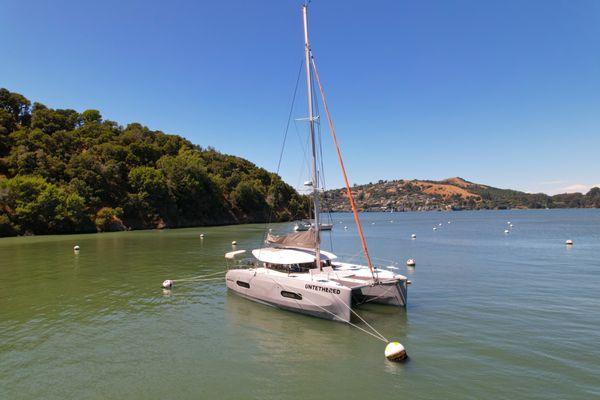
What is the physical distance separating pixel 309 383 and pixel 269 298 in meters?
8.69

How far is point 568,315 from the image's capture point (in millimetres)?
18438

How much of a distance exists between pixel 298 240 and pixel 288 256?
5.84ft

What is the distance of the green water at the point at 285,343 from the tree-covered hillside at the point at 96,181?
5631cm

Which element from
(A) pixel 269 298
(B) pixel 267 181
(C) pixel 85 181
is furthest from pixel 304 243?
(B) pixel 267 181

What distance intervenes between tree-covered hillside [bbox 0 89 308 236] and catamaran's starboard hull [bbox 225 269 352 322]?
71.5 metres

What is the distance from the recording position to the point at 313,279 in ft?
60.3

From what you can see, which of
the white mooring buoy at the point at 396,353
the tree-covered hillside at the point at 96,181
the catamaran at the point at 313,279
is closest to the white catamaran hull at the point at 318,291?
the catamaran at the point at 313,279

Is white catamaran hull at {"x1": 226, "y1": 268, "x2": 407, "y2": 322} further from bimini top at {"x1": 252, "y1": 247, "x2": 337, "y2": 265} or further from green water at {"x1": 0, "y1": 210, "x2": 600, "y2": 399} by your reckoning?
bimini top at {"x1": 252, "y1": 247, "x2": 337, "y2": 265}

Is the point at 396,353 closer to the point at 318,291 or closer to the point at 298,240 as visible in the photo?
the point at 318,291

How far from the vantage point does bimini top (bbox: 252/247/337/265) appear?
20969mm

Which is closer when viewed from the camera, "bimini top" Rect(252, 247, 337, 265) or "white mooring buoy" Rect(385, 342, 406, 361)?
"white mooring buoy" Rect(385, 342, 406, 361)

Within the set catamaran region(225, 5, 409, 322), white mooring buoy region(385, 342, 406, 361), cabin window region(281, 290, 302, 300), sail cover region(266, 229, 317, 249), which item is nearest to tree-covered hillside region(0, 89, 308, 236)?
sail cover region(266, 229, 317, 249)

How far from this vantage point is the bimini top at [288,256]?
21.0 metres

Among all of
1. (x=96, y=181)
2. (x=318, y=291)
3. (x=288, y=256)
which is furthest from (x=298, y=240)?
(x=96, y=181)
